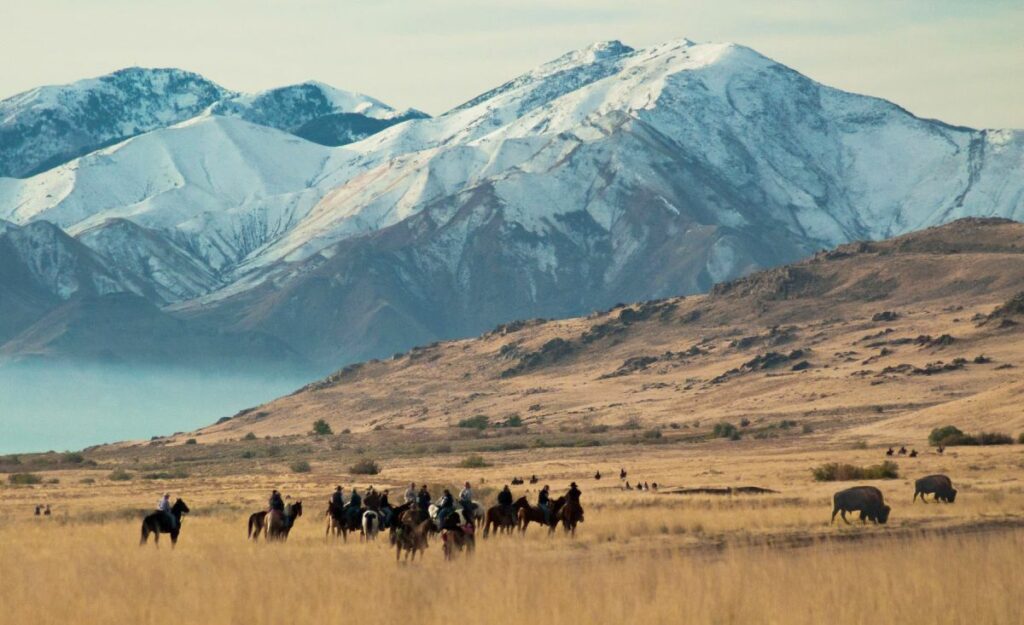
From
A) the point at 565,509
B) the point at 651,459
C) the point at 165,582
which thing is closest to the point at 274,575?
the point at 165,582

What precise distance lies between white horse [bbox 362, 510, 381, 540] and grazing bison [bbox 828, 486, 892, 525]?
10875 millimetres

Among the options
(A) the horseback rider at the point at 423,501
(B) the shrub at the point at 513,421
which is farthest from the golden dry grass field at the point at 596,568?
(B) the shrub at the point at 513,421

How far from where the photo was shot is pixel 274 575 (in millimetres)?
27984

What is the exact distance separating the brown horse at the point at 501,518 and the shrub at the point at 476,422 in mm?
101441

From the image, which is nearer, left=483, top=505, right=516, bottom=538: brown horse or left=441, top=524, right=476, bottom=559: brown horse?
left=441, top=524, right=476, bottom=559: brown horse

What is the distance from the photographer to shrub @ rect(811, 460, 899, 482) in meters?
58.4

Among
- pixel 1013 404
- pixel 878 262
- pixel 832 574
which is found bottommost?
pixel 832 574

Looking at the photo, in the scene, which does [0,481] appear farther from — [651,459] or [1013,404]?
[1013,404]

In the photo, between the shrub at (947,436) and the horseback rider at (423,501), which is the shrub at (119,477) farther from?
the horseback rider at (423,501)

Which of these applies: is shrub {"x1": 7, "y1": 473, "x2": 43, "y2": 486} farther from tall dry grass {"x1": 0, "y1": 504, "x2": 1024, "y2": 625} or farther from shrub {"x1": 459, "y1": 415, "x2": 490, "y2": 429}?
shrub {"x1": 459, "y1": 415, "x2": 490, "y2": 429}

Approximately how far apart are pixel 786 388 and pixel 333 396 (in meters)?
62.6

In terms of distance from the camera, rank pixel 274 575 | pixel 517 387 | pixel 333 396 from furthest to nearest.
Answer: pixel 333 396 → pixel 517 387 → pixel 274 575

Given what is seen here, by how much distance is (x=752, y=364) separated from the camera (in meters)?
159

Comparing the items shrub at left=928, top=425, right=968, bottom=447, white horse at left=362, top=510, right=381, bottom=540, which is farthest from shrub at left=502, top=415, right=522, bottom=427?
white horse at left=362, top=510, right=381, bottom=540
